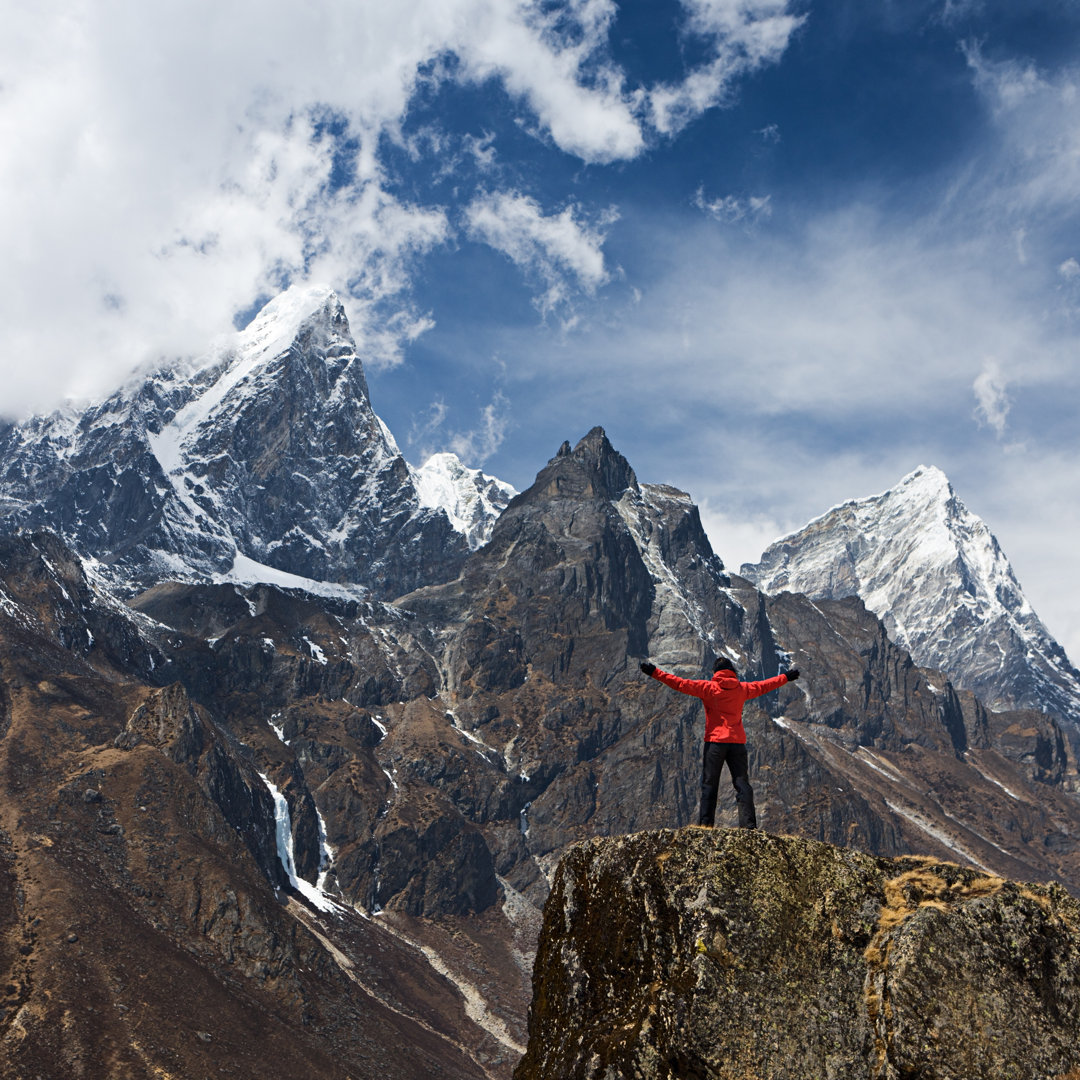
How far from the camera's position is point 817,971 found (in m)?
13.8

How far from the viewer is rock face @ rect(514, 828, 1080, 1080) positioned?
1268cm

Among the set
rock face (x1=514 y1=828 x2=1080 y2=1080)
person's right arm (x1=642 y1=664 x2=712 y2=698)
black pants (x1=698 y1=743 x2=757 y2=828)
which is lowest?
rock face (x1=514 y1=828 x2=1080 y2=1080)

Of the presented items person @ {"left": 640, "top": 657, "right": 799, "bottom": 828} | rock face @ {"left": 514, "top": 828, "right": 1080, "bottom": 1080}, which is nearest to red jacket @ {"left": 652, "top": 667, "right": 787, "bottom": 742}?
person @ {"left": 640, "top": 657, "right": 799, "bottom": 828}

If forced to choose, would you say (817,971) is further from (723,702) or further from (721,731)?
(723,702)

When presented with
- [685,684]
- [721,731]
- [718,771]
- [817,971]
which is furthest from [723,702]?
[817,971]

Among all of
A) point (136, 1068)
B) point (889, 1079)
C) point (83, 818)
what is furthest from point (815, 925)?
point (83, 818)

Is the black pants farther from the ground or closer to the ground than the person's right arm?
closer to the ground

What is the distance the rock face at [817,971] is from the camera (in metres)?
12.7

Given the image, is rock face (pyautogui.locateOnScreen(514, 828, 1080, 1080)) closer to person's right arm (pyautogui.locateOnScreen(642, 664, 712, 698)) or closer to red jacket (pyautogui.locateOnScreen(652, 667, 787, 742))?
person's right arm (pyautogui.locateOnScreen(642, 664, 712, 698))

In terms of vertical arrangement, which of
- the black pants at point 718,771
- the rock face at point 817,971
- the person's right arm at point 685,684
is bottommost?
the rock face at point 817,971

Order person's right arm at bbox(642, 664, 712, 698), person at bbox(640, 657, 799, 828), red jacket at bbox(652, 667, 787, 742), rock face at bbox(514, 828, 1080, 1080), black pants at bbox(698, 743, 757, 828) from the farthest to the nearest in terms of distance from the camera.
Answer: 1. red jacket at bbox(652, 667, 787, 742)
2. person at bbox(640, 657, 799, 828)
3. black pants at bbox(698, 743, 757, 828)
4. person's right arm at bbox(642, 664, 712, 698)
5. rock face at bbox(514, 828, 1080, 1080)

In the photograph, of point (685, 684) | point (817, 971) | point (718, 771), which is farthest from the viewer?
point (685, 684)

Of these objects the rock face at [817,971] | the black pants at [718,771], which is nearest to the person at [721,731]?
the black pants at [718,771]

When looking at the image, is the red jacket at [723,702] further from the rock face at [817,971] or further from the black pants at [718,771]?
the rock face at [817,971]
